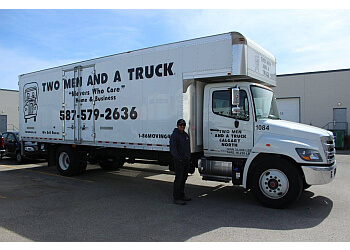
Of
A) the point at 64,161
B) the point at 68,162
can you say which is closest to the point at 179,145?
the point at 68,162

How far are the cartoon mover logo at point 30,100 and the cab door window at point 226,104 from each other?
695cm

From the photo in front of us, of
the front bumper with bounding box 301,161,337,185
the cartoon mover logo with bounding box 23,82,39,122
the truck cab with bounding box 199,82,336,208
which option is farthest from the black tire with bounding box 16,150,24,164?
the front bumper with bounding box 301,161,337,185

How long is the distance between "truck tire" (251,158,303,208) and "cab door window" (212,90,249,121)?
115 centimetres

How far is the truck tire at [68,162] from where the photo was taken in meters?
9.78

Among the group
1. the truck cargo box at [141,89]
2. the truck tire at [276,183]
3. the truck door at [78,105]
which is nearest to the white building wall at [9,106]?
the truck cargo box at [141,89]

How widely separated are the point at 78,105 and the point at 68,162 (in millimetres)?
2047

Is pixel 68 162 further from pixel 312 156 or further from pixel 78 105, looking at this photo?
pixel 312 156

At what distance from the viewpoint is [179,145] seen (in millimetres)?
6500

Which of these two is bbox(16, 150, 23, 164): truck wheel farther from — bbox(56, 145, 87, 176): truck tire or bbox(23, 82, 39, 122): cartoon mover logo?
bbox(56, 145, 87, 176): truck tire

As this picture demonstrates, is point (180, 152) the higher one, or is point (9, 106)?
point (9, 106)

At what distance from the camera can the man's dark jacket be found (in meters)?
6.45

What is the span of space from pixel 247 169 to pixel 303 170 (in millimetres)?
1102
